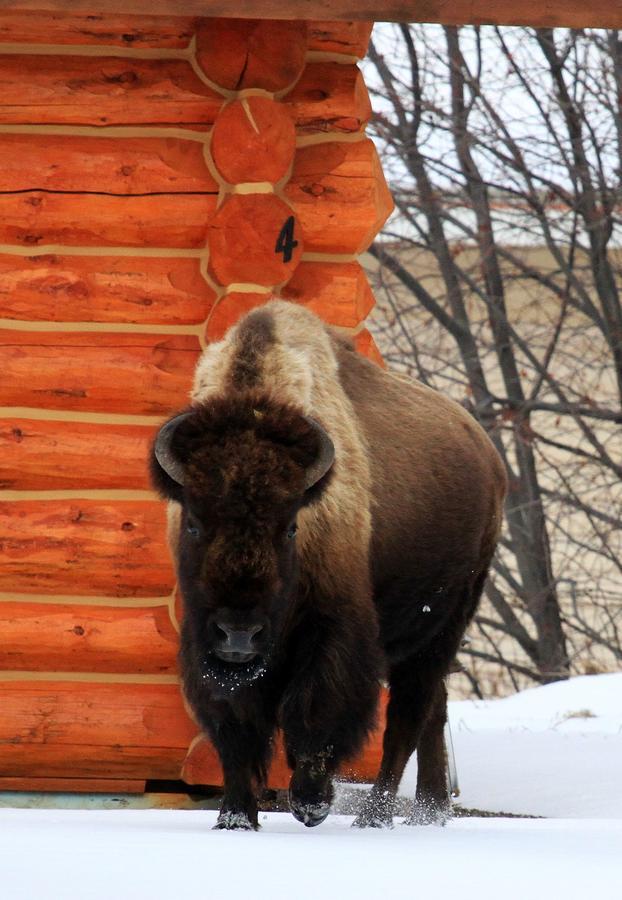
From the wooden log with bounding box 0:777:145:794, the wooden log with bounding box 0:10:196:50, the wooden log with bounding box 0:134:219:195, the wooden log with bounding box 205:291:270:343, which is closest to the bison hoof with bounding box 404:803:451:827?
the wooden log with bounding box 0:777:145:794

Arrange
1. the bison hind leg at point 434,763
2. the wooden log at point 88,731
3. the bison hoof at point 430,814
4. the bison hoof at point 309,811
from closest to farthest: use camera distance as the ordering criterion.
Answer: the bison hoof at point 309,811
the bison hoof at point 430,814
the bison hind leg at point 434,763
the wooden log at point 88,731

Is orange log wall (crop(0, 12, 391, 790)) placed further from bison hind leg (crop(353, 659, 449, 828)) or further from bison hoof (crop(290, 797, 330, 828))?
bison hoof (crop(290, 797, 330, 828))

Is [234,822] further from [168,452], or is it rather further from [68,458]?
[68,458]

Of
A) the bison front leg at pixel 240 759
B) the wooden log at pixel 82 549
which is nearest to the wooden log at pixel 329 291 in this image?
the wooden log at pixel 82 549

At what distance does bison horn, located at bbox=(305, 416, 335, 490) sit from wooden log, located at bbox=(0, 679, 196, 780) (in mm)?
2069

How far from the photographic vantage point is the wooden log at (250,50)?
6.23 metres

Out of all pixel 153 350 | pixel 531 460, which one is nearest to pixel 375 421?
pixel 153 350

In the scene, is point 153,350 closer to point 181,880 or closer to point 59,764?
point 59,764

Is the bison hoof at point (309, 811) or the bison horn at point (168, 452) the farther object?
the bison hoof at point (309, 811)

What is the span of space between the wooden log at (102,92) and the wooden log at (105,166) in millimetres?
88

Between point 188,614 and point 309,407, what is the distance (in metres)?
0.79

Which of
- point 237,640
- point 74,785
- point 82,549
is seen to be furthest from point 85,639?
point 237,640

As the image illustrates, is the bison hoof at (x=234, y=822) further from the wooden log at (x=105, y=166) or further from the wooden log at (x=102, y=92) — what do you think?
the wooden log at (x=102, y=92)

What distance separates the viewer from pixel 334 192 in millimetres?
6438
